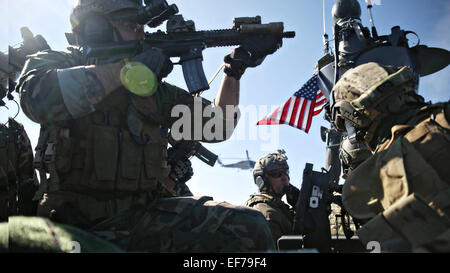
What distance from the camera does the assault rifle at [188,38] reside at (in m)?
3.03

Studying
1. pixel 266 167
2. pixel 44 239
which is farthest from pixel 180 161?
pixel 44 239

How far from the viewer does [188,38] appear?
349 centimetres

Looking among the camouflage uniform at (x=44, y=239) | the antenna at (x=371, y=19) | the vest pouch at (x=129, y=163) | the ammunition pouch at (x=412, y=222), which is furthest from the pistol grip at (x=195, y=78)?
the antenna at (x=371, y=19)

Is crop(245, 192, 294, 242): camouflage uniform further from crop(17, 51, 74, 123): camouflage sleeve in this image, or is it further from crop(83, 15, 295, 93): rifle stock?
crop(17, 51, 74, 123): camouflage sleeve

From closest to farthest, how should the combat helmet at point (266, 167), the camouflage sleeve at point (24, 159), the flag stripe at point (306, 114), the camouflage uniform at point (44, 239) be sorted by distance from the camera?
the camouflage uniform at point (44, 239)
the camouflage sleeve at point (24, 159)
the combat helmet at point (266, 167)
the flag stripe at point (306, 114)

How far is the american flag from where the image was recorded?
31.5 feet

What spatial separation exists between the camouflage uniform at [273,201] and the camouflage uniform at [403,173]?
211 centimetres

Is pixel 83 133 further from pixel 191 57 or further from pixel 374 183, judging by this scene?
pixel 374 183

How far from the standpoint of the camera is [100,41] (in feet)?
9.78

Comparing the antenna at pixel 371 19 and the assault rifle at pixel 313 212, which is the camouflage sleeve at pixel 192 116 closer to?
the assault rifle at pixel 313 212

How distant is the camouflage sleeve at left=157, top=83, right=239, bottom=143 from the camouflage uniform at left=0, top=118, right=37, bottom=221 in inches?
91.7

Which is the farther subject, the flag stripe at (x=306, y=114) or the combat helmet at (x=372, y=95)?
the flag stripe at (x=306, y=114)

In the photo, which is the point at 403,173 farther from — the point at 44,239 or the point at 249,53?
the point at 44,239
